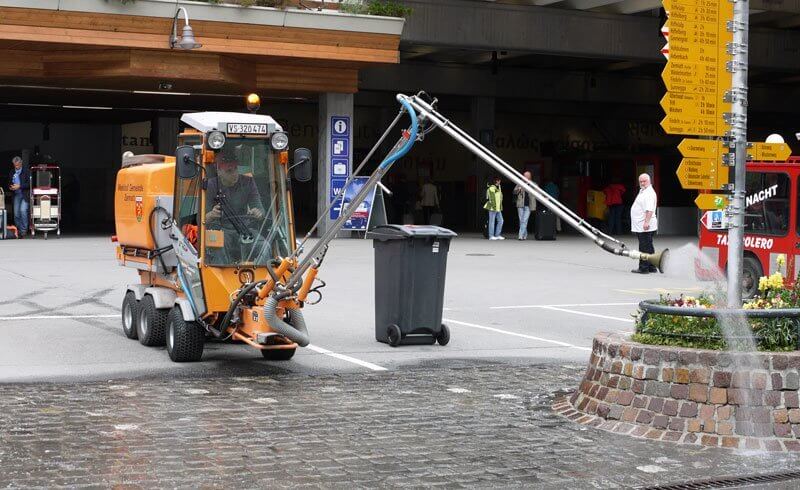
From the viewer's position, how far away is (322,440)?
7660 mm

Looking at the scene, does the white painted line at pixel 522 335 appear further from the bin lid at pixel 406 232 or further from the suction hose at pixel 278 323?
the suction hose at pixel 278 323

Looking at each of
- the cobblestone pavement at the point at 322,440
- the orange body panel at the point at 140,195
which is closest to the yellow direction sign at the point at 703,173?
the cobblestone pavement at the point at 322,440

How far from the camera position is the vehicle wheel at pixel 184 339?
35.3ft

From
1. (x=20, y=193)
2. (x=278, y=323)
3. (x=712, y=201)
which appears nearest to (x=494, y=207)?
(x=20, y=193)

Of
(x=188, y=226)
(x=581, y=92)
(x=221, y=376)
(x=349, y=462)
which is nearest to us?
(x=349, y=462)

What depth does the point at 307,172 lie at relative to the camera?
11.1 metres

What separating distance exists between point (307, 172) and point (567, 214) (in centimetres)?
340

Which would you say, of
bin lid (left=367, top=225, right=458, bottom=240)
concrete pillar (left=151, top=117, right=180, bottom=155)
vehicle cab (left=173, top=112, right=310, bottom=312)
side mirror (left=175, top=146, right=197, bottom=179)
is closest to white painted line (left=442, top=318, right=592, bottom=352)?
bin lid (left=367, top=225, right=458, bottom=240)

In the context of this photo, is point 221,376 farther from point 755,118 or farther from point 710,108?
point 755,118

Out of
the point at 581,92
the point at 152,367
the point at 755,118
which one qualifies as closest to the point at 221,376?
the point at 152,367

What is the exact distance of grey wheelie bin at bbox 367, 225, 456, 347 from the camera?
→ 1201 cm

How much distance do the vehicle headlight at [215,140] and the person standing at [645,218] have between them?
41.2 ft

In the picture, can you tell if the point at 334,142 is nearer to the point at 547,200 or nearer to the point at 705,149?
the point at 547,200

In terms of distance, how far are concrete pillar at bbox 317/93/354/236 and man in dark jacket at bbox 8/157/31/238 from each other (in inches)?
290
